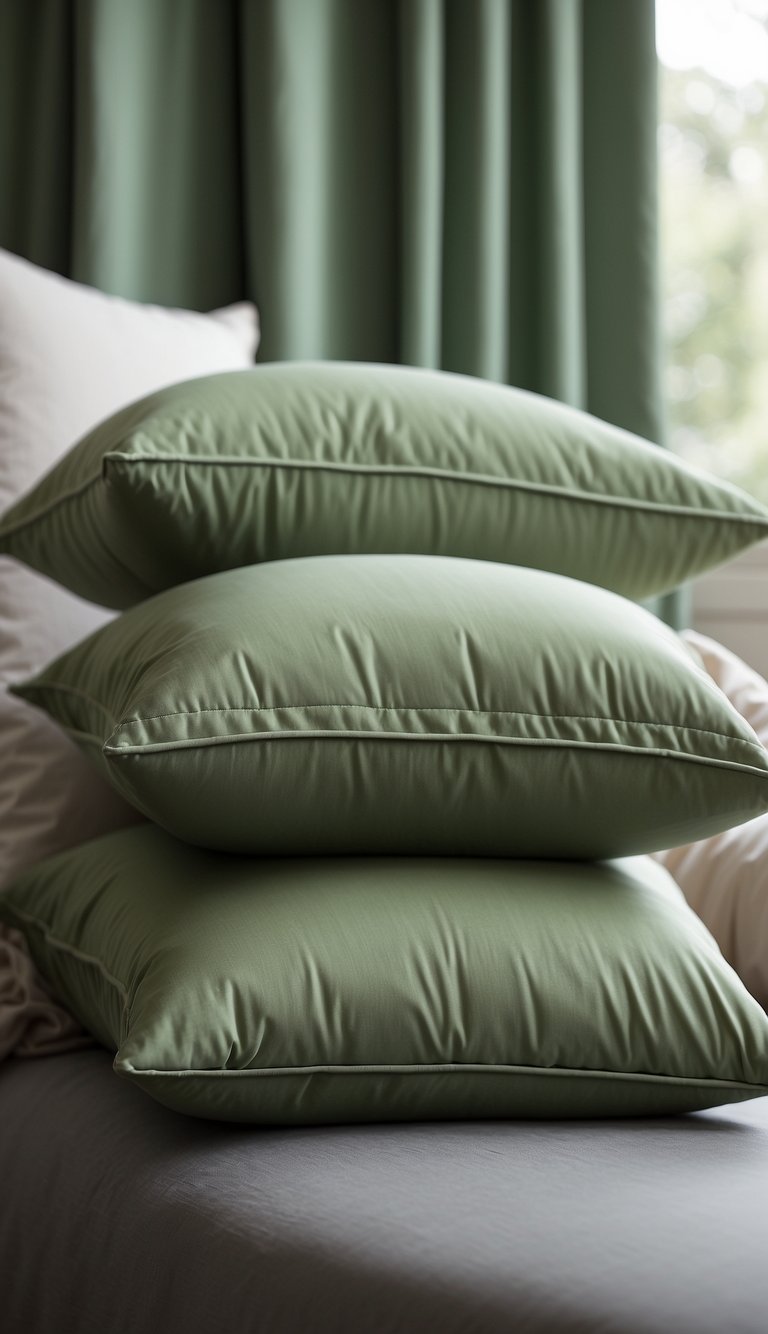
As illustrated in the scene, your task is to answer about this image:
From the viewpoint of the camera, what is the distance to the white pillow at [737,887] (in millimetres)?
950

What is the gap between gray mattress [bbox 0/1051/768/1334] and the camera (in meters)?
0.51

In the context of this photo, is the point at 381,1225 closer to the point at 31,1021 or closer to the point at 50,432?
the point at 31,1021

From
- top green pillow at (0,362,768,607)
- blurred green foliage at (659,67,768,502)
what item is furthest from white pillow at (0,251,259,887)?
blurred green foliage at (659,67,768,502)

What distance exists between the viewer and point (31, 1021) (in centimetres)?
98

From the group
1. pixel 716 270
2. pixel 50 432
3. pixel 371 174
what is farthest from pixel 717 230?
pixel 50 432

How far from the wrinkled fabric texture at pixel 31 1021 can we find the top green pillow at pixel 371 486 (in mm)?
322

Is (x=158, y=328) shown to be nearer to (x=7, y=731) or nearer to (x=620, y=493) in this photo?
(x=7, y=731)

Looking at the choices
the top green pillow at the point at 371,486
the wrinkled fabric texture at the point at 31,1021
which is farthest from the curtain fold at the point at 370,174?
the wrinkled fabric texture at the point at 31,1021

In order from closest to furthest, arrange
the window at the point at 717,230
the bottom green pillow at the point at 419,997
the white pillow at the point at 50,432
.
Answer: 1. the bottom green pillow at the point at 419,997
2. the white pillow at the point at 50,432
3. the window at the point at 717,230

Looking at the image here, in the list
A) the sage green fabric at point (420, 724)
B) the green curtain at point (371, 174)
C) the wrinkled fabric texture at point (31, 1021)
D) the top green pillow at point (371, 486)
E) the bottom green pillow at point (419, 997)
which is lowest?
the wrinkled fabric texture at point (31, 1021)

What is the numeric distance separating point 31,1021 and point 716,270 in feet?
4.77

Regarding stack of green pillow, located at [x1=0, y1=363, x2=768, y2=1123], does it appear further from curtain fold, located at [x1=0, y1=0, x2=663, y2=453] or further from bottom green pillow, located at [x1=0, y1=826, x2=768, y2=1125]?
curtain fold, located at [x1=0, y1=0, x2=663, y2=453]

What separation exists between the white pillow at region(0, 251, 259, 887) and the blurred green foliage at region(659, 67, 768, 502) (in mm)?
840

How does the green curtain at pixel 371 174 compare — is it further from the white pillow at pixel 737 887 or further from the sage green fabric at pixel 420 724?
the sage green fabric at pixel 420 724
